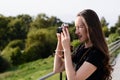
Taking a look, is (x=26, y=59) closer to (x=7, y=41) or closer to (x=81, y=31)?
(x=7, y=41)

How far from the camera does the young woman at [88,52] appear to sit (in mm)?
4418

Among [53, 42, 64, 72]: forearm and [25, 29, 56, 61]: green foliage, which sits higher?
[53, 42, 64, 72]: forearm

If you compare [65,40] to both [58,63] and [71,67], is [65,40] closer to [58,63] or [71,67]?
[71,67]

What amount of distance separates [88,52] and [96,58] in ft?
0.33

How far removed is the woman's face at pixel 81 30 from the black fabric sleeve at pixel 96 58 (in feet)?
0.47

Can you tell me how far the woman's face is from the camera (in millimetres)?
4480

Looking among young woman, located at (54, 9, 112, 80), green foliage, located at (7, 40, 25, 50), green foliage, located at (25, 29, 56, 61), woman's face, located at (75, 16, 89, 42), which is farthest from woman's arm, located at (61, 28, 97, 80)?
green foliage, located at (7, 40, 25, 50)

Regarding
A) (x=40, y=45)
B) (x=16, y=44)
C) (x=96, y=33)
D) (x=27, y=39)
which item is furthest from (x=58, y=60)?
(x=16, y=44)

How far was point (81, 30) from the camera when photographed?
448 cm

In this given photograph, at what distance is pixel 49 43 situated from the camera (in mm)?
65938

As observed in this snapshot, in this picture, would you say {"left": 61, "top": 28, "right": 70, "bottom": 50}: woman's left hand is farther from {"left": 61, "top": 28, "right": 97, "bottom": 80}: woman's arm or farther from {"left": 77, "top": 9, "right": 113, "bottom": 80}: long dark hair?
{"left": 77, "top": 9, "right": 113, "bottom": 80}: long dark hair

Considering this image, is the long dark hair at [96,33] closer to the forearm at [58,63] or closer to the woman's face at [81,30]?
the woman's face at [81,30]

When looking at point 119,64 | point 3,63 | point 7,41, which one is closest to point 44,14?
point 7,41

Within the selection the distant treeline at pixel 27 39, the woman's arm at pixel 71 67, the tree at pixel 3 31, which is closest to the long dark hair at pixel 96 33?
the woman's arm at pixel 71 67
